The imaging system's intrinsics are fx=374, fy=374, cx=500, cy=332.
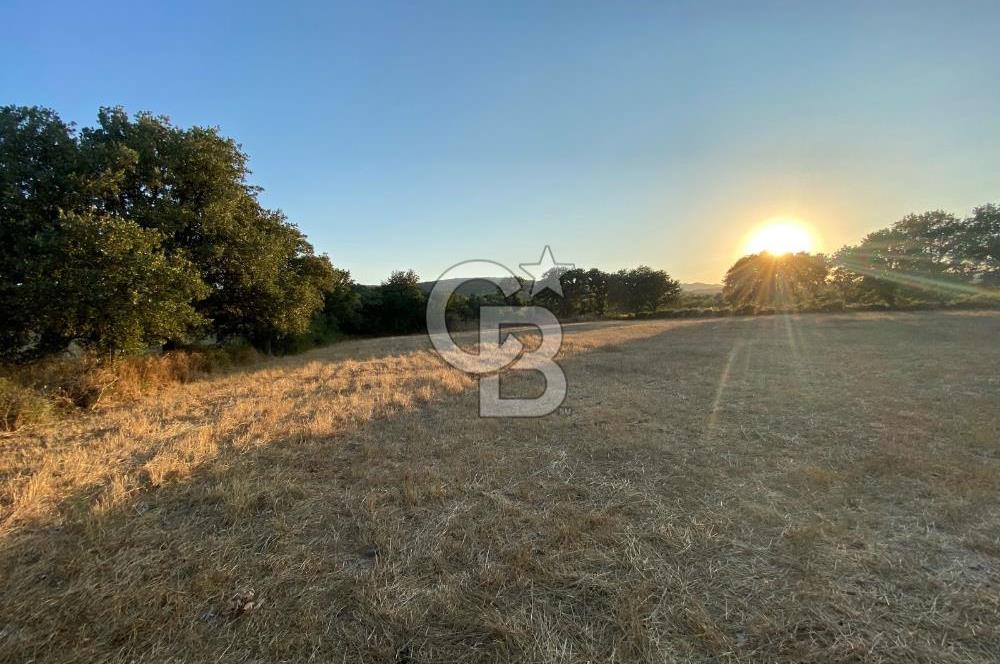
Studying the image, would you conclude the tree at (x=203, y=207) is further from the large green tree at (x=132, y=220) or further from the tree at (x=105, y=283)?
the tree at (x=105, y=283)

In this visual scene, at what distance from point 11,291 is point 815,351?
22.3 meters

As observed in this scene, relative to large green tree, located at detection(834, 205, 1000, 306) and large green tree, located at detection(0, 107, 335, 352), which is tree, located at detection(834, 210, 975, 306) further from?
large green tree, located at detection(0, 107, 335, 352)

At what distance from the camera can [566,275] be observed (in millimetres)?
50719

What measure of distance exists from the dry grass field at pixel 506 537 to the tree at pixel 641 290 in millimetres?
44605

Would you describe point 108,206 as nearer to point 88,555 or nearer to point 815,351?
point 88,555

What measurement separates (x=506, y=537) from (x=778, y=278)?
59.3 m

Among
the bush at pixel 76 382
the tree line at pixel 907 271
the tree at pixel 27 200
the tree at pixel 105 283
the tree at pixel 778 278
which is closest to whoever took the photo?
the bush at pixel 76 382

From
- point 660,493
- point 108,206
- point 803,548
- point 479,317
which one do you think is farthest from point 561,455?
point 479,317

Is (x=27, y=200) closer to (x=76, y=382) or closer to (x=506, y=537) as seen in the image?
(x=76, y=382)

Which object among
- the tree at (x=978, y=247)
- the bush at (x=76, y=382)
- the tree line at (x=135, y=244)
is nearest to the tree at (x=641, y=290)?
the tree at (x=978, y=247)

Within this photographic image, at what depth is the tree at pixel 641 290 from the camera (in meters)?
49.0

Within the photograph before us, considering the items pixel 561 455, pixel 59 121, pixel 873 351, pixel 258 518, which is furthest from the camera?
pixel 873 351

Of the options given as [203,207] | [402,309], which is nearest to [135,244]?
[203,207]

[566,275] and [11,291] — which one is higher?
[566,275]
